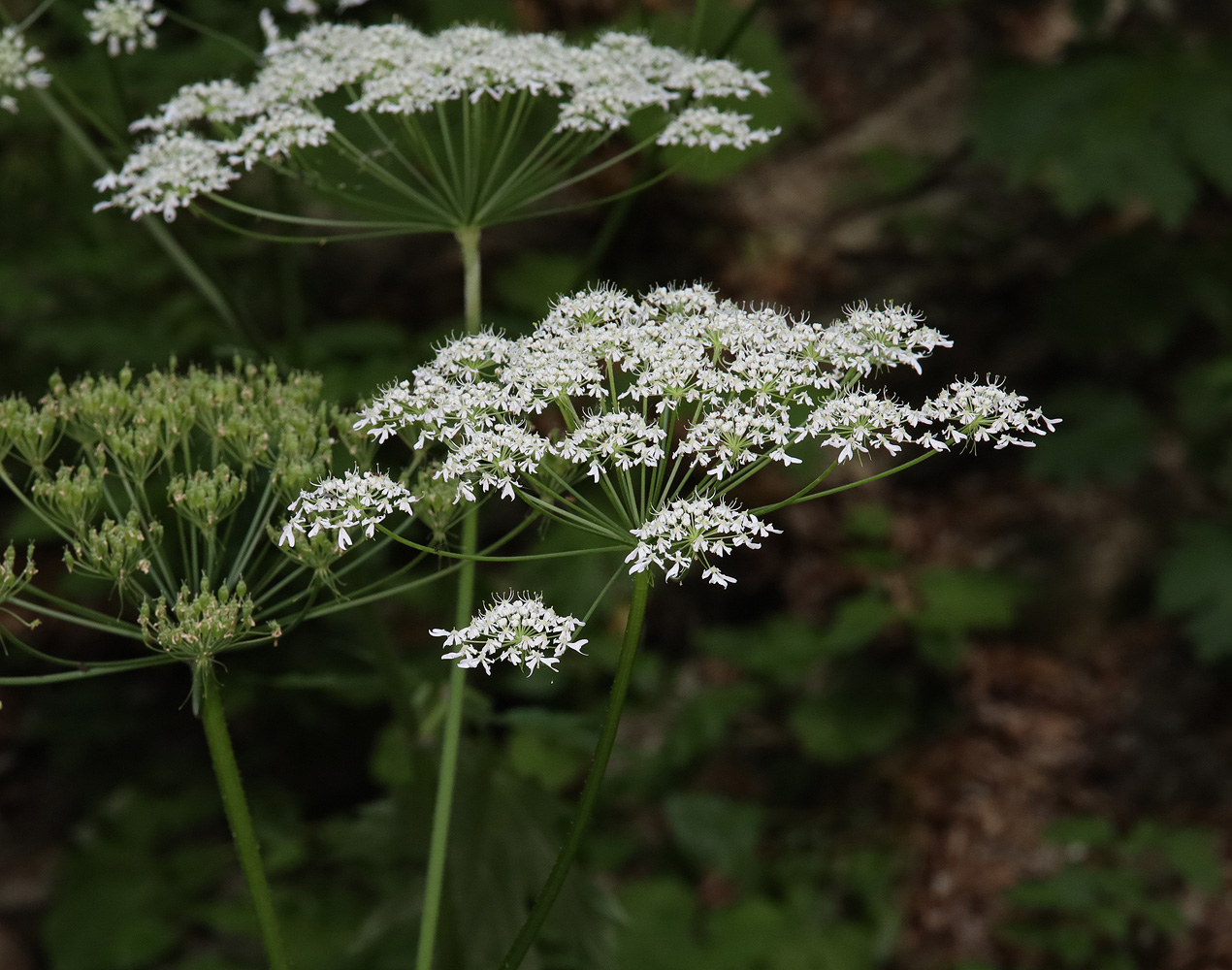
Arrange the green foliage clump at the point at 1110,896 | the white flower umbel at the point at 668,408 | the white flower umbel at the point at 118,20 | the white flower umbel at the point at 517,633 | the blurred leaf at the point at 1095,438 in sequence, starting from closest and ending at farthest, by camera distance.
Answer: the white flower umbel at the point at 517,633 < the white flower umbel at the point at 668,408 < the white flower umbel at the point at 118,20 < the green foliage clump at the point at 1110,896 < the blurred leaf at the point at 1095,438

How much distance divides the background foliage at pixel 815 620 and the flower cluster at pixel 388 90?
1.40 feet

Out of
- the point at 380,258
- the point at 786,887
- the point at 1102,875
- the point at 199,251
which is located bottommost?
the point at 786,887

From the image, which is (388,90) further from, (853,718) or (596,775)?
(853,718)

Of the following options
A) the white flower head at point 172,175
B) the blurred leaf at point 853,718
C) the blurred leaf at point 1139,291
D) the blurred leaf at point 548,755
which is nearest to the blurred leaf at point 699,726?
the blurred leaf at point 853,718

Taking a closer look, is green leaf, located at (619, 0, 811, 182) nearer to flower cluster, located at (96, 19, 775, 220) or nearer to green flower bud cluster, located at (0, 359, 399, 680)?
flower cluster, located at (96, 19, 775, 220)

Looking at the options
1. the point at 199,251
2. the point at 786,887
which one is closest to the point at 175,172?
the point at 199,251

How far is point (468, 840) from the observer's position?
3344 millimetres

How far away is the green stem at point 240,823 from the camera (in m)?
2.19

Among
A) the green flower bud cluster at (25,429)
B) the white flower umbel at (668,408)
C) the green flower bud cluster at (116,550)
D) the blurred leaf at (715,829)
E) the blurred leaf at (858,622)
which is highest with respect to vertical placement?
the white flower umbel at (668,408)

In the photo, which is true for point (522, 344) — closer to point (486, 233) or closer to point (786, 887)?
point (786, 887)

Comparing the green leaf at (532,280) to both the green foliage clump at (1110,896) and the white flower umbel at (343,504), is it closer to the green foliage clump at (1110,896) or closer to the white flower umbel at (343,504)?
the green foliage clump at (1110,896)

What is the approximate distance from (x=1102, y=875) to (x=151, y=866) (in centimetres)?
464

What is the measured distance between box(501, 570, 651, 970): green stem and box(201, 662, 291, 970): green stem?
445 millimetres

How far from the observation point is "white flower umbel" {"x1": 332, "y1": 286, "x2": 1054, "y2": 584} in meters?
2.16
